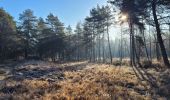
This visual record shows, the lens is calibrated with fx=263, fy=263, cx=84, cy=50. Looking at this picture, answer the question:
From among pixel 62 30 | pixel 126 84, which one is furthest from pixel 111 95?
pixel 62 30

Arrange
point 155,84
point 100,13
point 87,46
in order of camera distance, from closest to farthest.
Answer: point 155,84
point 100,13
point 87,46

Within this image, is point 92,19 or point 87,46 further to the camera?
point 87,46

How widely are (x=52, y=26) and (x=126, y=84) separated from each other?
200 feet

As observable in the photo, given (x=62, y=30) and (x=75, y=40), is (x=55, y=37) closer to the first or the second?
(x=62, y=30)

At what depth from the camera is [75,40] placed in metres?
83.6

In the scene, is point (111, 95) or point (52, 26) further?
point (52, 26)

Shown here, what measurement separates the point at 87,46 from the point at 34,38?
732 inches

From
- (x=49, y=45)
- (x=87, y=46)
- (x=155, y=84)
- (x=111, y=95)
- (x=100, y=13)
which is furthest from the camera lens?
Answer: (x=87, y=46)

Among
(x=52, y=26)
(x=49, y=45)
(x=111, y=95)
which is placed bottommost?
(x=111, y=95)

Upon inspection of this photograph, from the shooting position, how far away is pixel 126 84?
49.9 ft

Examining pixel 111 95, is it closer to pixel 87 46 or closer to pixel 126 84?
pixel 126 84

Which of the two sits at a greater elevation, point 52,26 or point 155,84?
point 52,26

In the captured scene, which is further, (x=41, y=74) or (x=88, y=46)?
(x=88, y=46)

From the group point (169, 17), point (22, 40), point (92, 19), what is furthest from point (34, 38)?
point (169, 17)
